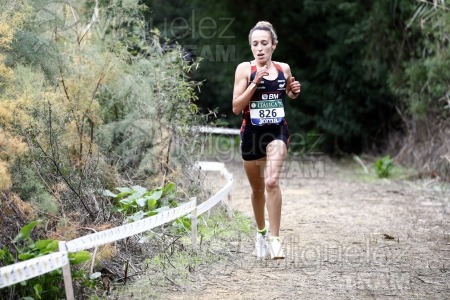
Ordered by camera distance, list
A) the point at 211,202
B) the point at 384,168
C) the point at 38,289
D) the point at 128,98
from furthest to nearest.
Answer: the point at 384,168, the point at 128,98, the point at 211,202, the point at 38,289

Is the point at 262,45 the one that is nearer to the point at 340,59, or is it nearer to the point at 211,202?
the point at 211,202

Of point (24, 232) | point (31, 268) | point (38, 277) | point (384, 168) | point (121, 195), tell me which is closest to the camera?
point (31, 268)

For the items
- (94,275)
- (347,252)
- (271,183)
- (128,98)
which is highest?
(128,98)

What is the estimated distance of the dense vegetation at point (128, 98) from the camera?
6086 mm

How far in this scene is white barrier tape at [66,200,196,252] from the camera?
489 centimetres

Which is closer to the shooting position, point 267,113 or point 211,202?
point 267,113

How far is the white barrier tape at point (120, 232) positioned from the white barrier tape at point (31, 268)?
0.14 metres

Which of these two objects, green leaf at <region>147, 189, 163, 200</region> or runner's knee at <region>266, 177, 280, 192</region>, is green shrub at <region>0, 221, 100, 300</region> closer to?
green leaf at <region>147, 189, 163, 200</region>

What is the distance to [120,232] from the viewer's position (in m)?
5.36

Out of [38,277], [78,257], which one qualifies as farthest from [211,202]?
[38,277]

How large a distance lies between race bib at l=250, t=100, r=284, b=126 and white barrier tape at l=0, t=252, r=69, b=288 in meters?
2.50

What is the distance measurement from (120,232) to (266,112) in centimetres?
193

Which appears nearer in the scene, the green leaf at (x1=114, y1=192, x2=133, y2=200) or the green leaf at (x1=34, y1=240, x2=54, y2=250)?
the green leaf at (x1=34, y1=240, x2=54, y2=250)

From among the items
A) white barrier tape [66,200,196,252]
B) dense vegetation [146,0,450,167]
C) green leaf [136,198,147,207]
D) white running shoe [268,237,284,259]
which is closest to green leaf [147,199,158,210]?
green leaf [136,198,147,207]
